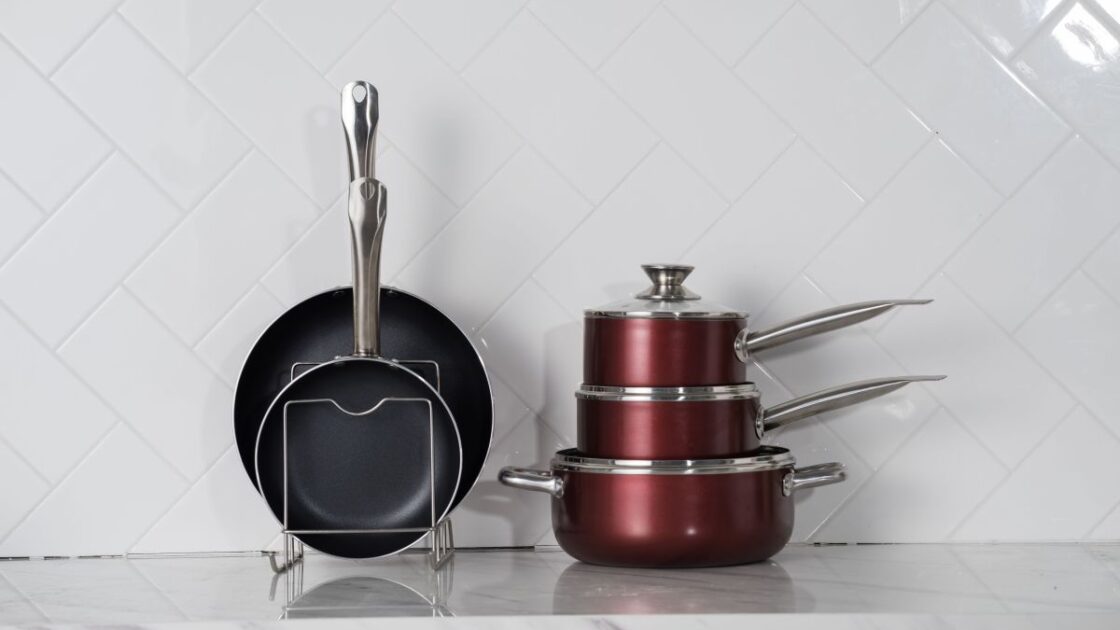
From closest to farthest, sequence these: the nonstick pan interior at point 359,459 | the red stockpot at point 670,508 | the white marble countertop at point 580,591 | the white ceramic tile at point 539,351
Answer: the white marble countertop at point 580,591 → the red stockpot at point 670,508 → the nonstick pan interior at point 359,459 → the white ceramic tile at point 539,351

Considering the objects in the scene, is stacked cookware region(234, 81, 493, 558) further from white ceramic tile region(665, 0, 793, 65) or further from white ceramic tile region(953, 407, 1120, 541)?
white ceramic tile region(953, 407, 1120, 541)

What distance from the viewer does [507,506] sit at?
1.27m

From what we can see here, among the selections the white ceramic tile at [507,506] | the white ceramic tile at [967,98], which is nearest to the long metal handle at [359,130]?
the white ceramic tile at [507,506]

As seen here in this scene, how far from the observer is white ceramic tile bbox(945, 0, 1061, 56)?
1311 millimetres

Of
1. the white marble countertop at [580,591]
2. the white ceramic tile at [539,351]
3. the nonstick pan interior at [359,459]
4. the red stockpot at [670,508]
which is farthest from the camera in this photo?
the white ceramic tile at [539,351]

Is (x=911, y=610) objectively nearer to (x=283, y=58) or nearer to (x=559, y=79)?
(x=559, y=79)

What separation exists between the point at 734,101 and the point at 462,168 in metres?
0.33

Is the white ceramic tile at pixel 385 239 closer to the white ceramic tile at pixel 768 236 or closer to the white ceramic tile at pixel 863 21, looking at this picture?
the white ceramic tile at pixel 768 236

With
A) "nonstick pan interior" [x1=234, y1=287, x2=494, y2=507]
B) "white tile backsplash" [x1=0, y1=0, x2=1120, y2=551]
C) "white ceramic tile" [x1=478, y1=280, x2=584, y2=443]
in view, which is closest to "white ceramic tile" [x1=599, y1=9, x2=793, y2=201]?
"white tile backsplash" [x1=0, y1=0, x2=1120, y2=551]

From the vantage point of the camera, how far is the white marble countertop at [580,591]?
0.90 m

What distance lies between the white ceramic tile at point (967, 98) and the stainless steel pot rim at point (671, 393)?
440mm

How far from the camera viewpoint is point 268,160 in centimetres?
126

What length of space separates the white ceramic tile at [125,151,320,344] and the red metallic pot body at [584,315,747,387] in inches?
13.8

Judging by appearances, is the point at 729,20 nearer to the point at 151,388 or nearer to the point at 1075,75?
the point at 1075,75
